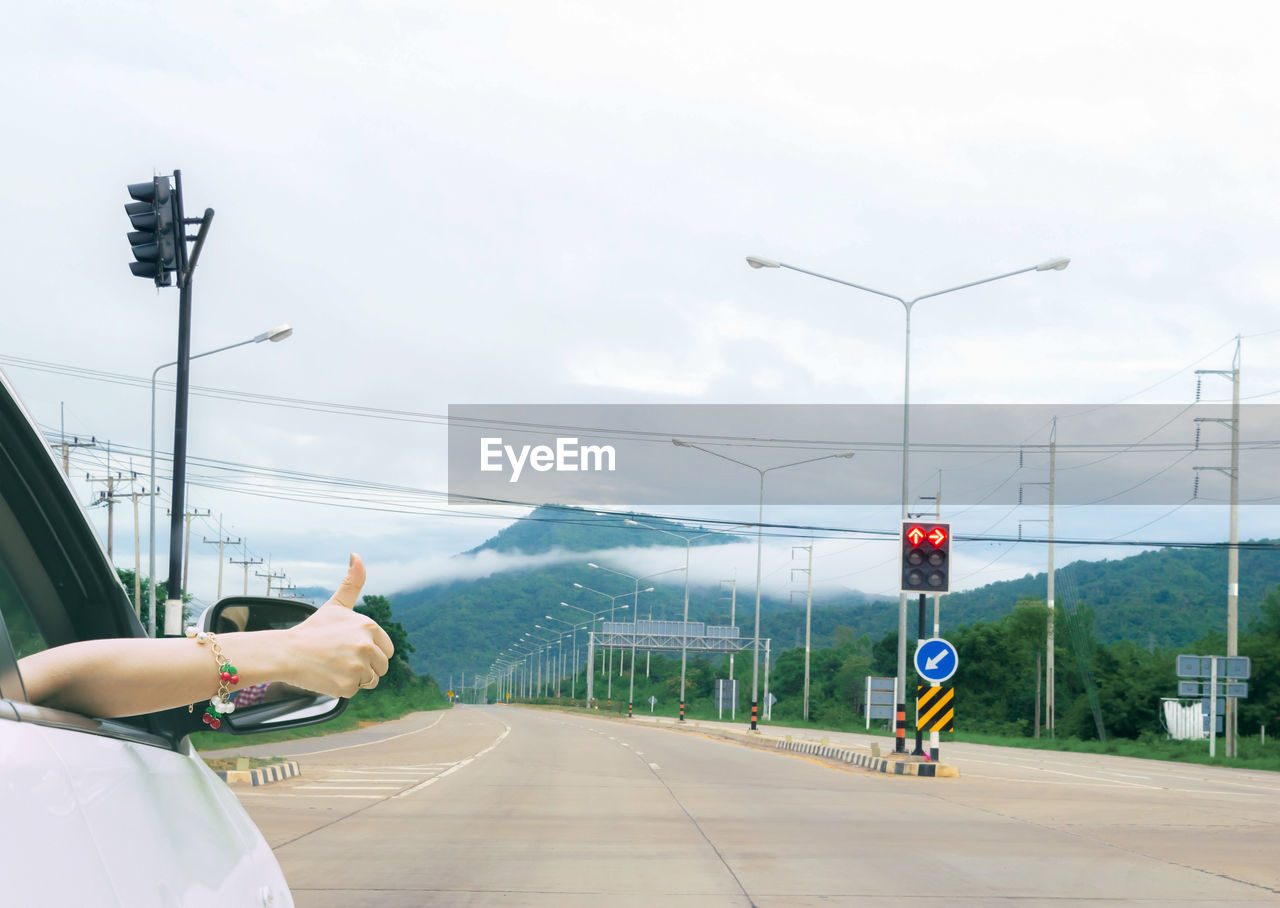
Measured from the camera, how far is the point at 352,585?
212 cm

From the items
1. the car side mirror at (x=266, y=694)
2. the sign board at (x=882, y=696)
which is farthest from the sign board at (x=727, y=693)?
the car side mirror at (x=266, y=694)

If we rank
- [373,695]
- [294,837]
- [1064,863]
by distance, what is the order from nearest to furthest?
[1064,863] → [294,837] → [373,695]

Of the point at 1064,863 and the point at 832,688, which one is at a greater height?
the point at 1064,863

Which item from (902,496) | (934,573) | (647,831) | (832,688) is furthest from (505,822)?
(832,688)

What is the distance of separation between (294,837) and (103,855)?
11.2 m

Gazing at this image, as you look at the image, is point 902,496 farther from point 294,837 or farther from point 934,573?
point 294,837

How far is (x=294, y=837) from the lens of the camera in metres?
12.0

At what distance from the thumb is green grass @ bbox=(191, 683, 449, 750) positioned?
0.30 metres

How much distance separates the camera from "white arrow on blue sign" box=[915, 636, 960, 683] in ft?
76.0

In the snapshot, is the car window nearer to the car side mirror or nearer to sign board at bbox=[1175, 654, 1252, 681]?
the car side mirror

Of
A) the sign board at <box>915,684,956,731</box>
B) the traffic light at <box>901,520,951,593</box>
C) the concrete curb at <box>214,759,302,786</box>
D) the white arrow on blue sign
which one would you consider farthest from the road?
the traffic light at <box>901,520,951,593</box>

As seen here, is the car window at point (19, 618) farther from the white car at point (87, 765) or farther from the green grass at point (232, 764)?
Result: the green grass at point (232, 764)

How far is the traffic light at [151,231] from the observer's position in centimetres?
1499

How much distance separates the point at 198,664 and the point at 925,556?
22.1 m
